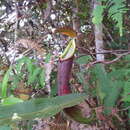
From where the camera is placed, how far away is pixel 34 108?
0.80m

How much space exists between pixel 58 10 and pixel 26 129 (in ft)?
2.77

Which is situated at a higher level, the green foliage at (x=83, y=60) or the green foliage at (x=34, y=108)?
the green foliage at (x=83, y=60)

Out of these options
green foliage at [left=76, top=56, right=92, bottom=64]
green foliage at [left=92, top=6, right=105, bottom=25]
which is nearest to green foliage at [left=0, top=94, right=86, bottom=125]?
green foliage at [left=92, top=6, right=105, bottom=25]

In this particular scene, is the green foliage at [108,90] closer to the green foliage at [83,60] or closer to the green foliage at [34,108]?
the green foliage at [83,60]

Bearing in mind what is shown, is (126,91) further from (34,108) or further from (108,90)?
(34,108)

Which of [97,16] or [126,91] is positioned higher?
[97,16]

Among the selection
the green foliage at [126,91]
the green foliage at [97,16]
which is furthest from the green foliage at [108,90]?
the green foliage at [97,16]

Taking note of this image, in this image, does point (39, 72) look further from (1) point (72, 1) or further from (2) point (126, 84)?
(1) point (72, 1)

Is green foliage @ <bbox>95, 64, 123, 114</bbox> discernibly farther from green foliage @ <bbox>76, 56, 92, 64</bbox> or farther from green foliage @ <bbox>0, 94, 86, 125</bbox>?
green foliage @ <bbox>0, 94, 86, 125</bbox>

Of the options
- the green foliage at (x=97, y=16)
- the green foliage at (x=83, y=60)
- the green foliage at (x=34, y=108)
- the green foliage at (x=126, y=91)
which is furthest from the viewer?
the green foliage at (x=83, y=60)

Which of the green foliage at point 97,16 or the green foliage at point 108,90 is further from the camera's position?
the green foliage at point 108,90

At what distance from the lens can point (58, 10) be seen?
1890 millimetres

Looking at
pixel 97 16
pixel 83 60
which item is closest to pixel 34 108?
pixel 97 16

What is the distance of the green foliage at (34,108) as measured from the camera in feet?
2.42
